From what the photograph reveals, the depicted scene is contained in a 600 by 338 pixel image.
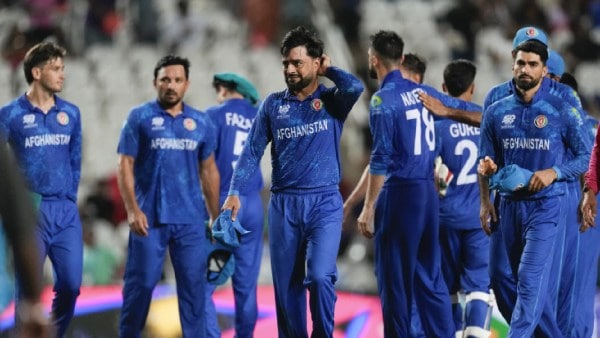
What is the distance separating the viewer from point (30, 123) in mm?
8523

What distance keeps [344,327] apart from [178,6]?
789cm

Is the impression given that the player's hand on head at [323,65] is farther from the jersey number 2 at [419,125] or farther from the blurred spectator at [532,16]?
the blurred spectator at [532,16]

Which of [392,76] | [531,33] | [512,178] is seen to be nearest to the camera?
[512,178]

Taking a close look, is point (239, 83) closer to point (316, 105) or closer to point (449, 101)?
point (449, 101)

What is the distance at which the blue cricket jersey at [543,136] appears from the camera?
7.63 meters

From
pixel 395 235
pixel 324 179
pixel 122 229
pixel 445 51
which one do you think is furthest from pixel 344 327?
pixel 445 51

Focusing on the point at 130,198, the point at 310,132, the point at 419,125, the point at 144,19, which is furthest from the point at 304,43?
the point at 144,19

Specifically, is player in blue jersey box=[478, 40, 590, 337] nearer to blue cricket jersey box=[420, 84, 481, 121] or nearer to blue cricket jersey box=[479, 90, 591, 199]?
blue cricket jersey box=[479, 90, 591, 199]

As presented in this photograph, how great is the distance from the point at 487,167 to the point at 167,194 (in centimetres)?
251

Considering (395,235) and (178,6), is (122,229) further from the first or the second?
(395,235)

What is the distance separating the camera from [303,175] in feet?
25.1

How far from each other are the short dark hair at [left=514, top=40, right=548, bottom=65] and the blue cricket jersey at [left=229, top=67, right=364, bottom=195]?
113cm

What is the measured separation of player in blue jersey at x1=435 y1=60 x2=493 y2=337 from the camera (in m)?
9.13

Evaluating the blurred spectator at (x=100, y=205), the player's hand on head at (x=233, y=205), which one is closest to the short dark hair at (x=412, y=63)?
the player's hand on head at (x=233, y=205)
